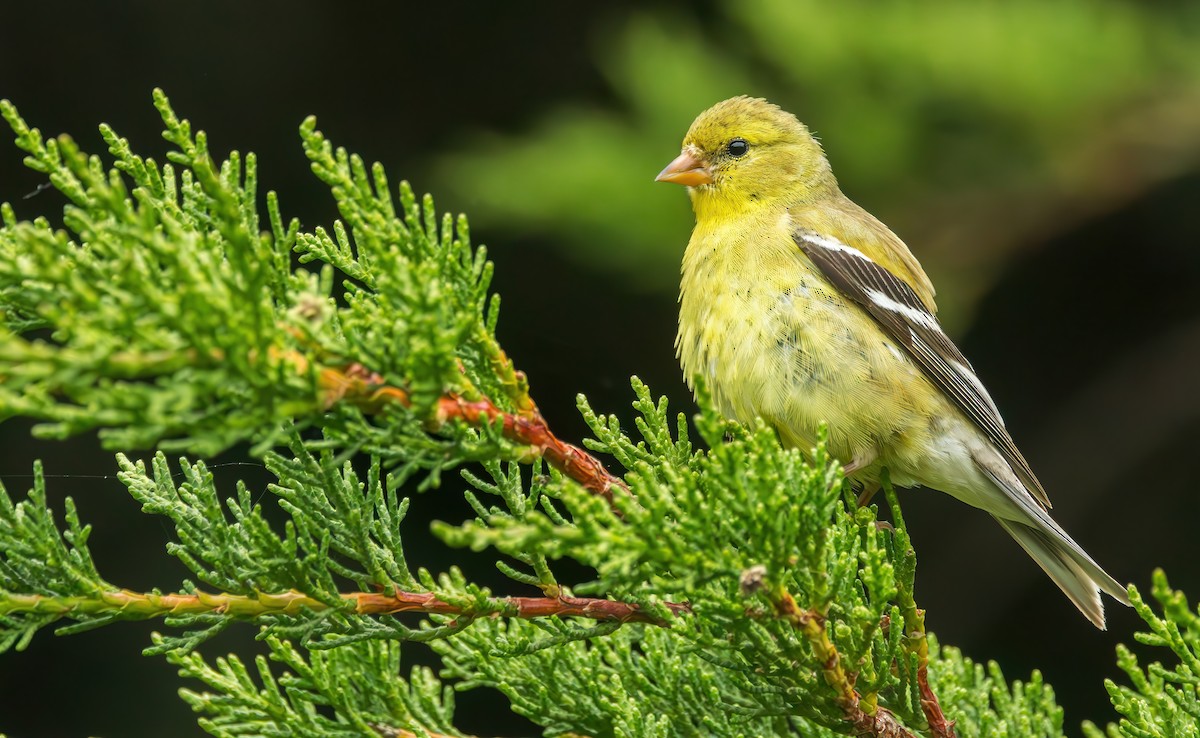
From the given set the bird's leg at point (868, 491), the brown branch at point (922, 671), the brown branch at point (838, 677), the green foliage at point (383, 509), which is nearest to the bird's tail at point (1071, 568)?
the bird's leg at point (868, 491)

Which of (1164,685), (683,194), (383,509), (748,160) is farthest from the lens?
(683,194)

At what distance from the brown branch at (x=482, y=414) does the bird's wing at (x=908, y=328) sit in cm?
131

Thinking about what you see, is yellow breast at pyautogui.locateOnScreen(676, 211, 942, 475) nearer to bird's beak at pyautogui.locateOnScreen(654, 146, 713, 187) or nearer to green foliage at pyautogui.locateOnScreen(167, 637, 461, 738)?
bird's beak at pyautogui.locateOnScreen(654, 146, 713, 187)

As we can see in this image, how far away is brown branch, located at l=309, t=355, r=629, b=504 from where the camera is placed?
1.56m

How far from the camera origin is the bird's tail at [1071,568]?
299 cm

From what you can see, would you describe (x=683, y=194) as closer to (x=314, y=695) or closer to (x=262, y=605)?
(x=314, y=695)

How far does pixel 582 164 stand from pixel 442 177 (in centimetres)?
56

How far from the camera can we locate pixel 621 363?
187 inches

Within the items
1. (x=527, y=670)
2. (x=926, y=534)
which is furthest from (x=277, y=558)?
(x=926, y=534)

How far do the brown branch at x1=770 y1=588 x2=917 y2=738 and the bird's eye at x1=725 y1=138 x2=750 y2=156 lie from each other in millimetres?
2101

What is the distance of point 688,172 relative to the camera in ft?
11.9

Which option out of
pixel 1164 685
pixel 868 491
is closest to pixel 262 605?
pixel 1164 685

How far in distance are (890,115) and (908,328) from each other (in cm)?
88

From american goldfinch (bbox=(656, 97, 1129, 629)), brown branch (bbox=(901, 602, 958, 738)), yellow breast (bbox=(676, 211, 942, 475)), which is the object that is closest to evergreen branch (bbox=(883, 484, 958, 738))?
brown branch (bbox=(901, 602, 958, 738))
